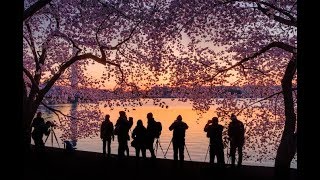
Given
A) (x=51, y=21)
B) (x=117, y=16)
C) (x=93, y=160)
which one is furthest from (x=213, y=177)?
(x=51, y=21)

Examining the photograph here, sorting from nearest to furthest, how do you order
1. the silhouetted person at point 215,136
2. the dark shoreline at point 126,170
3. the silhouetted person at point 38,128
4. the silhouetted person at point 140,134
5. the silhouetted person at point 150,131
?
the dark shoreline at point 126,170, the silhouetted person at point 215,136, the silhouetted person at point 150,131, the silhouetted person at point 140,134, the silhouetted person at point 38,128

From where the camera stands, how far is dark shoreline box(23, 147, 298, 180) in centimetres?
1273

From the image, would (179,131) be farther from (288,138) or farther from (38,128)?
(38,128)

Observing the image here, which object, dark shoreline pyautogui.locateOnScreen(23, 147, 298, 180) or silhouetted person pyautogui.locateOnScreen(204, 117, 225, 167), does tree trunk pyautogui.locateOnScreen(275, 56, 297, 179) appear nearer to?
dark shoreline pyautogui.locateOnScreen(23, 147, 298, 180)

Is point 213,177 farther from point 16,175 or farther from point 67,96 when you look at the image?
point 67,96

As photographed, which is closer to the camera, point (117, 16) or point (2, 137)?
point (2, 137)

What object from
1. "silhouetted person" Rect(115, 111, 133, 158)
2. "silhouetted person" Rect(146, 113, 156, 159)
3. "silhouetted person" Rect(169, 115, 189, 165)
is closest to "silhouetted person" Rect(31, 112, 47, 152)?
"silhouetted person" Rect(115, 111, 133, 158)

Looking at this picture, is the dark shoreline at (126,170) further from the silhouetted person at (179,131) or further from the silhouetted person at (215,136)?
the silhouetted person at (179,131)

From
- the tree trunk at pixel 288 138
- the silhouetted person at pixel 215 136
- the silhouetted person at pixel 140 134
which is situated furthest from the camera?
the silhouetted person at pixel 140 134

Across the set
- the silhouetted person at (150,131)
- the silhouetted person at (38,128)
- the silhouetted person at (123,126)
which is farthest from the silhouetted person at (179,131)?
the silhouetted person at (38,128)

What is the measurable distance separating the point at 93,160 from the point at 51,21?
27.6ft

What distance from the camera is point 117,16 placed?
61.2 feet

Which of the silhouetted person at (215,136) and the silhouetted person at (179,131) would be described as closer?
the silhouetted person at (215,136)

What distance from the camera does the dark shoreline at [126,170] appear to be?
1273cm
